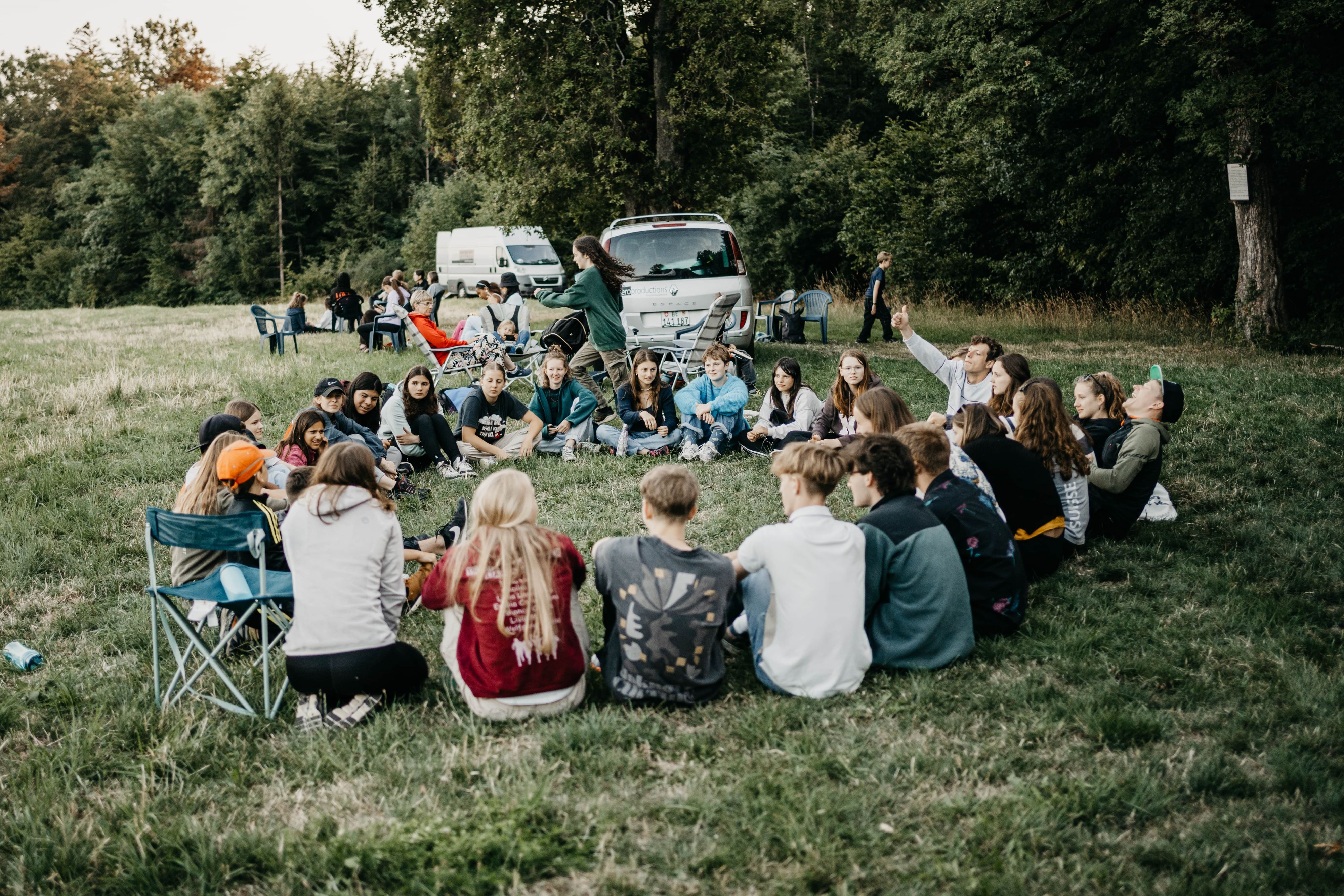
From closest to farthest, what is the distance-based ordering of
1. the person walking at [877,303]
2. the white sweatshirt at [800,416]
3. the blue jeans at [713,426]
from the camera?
the white sweatshirt at [800,416] < the blue jeans at [713,426] < the person walking at [877,303]

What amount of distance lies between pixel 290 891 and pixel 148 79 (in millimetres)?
73802

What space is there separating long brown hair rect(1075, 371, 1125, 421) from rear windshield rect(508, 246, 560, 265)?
2630 cm

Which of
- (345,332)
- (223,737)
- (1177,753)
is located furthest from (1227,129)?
(345,332)

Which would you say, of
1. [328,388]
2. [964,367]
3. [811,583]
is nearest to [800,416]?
[964,367]

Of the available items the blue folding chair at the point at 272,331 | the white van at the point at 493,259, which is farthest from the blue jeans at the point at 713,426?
the white van at the point at 493,259

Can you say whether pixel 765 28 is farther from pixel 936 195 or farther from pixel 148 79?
pixel 148 79

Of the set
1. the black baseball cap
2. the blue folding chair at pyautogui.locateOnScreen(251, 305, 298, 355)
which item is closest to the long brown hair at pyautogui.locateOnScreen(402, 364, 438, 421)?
the black baseball cap

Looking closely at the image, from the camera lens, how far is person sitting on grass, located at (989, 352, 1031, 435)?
6.29 metres

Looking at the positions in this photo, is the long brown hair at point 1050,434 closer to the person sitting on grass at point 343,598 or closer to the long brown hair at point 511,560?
the long brown hair at point 511,560

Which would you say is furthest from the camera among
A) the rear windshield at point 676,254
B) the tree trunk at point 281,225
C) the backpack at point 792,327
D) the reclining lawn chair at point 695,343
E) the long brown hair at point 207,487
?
the tree trunk at point 281,225

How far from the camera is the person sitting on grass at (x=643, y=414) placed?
8.50m

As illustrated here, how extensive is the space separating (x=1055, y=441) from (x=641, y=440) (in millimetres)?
4090

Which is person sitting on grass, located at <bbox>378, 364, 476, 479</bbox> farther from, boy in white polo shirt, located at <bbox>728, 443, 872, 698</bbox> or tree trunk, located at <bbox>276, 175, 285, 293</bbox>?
tree trunk, located at <bbox>276, 175, 285, 293</bbox>

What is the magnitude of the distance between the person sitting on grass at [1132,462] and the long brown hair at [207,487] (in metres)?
4.78
